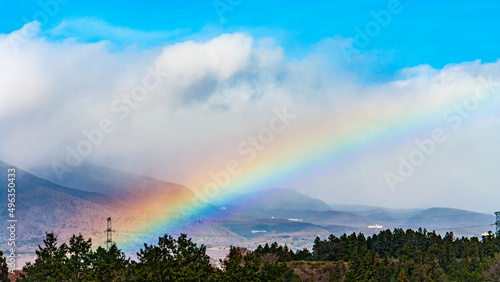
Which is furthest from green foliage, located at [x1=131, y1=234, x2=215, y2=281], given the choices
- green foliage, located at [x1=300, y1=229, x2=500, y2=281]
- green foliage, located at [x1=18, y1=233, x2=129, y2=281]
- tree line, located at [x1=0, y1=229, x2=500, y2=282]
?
green foliage, located at [x1=300, y1=229, x2=500, y2=281]

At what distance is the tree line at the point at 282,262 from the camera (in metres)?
86.0

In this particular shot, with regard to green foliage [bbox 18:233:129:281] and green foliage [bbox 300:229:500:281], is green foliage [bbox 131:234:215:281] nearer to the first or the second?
green foliage [bbox 18:233:129:281]

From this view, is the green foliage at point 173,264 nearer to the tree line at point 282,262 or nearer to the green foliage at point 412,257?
the tree line at point 282,262

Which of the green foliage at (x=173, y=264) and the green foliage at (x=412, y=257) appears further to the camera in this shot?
the green foliage at (x=412, y=257)

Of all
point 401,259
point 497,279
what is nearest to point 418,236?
point 401,259

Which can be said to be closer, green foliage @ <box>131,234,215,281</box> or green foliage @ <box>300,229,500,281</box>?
green foliage @ <box>131,234,215,281</box>

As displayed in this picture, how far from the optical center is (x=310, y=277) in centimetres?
13588

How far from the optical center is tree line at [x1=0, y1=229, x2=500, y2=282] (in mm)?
86000

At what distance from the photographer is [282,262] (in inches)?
4828

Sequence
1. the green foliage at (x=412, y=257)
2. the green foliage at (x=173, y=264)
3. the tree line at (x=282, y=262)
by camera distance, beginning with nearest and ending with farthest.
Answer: the green foliage at (x=173, y=264) < the tree line at (x=282, y=262) < the green foliage at (x=412, y=257)

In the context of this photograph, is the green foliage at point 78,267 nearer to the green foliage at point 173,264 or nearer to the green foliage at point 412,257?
the green foliage at point 173,264

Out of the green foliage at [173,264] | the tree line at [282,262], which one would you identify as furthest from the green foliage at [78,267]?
the green foliage at [173,264]

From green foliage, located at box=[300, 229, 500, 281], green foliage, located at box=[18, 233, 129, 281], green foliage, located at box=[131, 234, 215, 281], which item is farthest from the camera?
green foliage, located at box=[300, 229, 500, 281]

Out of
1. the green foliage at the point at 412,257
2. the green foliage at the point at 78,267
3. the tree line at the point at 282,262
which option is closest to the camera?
the green foliage at the point at 78,267
